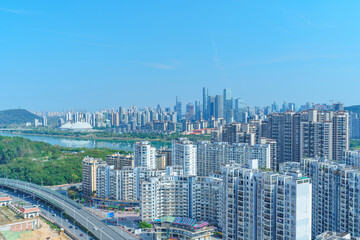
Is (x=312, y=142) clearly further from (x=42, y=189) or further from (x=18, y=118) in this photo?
(x=18, y=118)

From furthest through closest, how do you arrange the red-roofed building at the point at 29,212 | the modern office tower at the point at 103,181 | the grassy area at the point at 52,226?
1. the modern office tower at the point at 103,181
2. the red-roofed building at the point at 29,212
3. the grassy area at the point at 52,226

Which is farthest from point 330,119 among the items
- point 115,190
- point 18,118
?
point 18,118

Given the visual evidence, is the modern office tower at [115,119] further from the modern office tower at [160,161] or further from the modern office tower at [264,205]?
the modern office tower at [264,205]

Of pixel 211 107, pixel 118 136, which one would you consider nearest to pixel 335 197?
pixel 118 136

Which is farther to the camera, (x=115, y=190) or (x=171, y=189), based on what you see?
(x=115, y=190)

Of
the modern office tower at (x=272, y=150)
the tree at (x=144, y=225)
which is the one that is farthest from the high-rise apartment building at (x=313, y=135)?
the tree at (x=144, y=225)

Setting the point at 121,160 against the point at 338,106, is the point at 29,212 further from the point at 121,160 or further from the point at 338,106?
the point at 338,106
